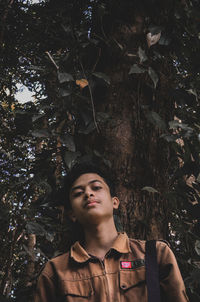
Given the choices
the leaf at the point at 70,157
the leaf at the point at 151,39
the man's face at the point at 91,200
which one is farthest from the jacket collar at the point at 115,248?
the leaf at the point at 151,39

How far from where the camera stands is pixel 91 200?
4.75 ft

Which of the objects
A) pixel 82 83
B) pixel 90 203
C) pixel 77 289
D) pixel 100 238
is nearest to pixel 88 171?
pixel 90 203

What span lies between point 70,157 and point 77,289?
A: 574mm

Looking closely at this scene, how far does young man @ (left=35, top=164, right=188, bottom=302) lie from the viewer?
1293mm

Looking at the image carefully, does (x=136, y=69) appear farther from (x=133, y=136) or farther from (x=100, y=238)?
(x=100, y=238)

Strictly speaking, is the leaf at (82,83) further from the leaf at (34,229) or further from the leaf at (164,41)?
the leaf at (34,229)

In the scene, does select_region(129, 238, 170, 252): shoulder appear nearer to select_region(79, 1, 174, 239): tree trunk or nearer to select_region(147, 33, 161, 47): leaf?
select_region(79, 1, 174, 239): tree trunk

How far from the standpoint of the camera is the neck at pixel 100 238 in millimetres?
1434

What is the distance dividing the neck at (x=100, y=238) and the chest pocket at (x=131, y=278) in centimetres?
14

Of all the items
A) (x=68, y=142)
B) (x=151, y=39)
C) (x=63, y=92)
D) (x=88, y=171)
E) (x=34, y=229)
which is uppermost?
(x=151, y=39)

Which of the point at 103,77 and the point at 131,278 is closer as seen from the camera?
the point at 131,278

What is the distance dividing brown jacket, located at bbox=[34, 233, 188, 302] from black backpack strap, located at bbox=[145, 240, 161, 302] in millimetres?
39

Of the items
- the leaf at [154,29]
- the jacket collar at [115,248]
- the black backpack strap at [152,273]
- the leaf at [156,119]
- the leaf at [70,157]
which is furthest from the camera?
the leaf at [154,29]

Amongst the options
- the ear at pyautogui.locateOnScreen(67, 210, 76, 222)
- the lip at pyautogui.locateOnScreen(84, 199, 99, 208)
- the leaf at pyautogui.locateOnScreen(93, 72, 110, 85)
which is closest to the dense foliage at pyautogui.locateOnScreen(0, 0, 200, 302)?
the leaf at pyautogui.locateOnScreen(93, 72, 110, 85)
